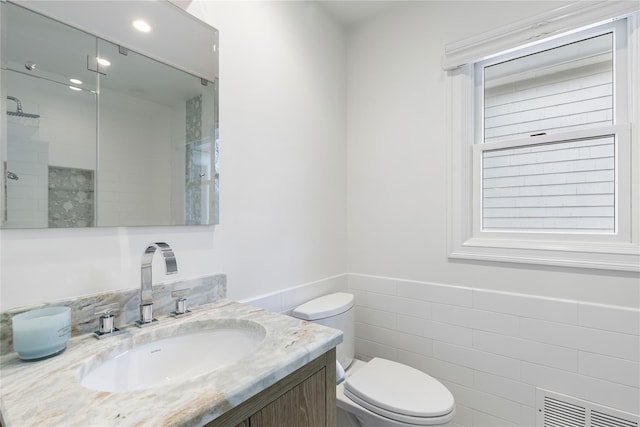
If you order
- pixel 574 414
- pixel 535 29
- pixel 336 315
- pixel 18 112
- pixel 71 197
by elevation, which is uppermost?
pixel 535 29

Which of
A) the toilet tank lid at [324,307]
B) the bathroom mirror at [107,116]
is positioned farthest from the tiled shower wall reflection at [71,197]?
the toilet tank lid at [324,307]

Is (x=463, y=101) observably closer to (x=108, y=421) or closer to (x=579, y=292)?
(x=579, y=292)

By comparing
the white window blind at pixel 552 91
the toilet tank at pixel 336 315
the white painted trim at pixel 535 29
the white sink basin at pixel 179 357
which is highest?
the white painted trim at pixel 535 29

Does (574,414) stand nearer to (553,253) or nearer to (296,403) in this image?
(553,253)

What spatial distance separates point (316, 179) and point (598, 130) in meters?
1.29

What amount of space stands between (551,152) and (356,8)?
130cm

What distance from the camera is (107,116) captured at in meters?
0.94

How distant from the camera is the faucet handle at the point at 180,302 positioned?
103cm

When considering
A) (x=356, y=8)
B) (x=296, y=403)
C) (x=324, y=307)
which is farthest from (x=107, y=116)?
(x=356, y=8)

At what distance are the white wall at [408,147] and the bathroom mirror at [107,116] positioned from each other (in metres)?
0.99

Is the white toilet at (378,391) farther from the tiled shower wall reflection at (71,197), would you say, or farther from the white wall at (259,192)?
the tiled shower wall reflection at (71,197)

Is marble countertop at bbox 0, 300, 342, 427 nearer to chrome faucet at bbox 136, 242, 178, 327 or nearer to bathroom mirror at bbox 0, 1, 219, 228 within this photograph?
chrome faucet at bbox 136, 242, 178, 327

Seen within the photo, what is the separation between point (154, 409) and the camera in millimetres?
530

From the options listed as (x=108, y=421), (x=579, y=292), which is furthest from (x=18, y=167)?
(x=579, y=292)
